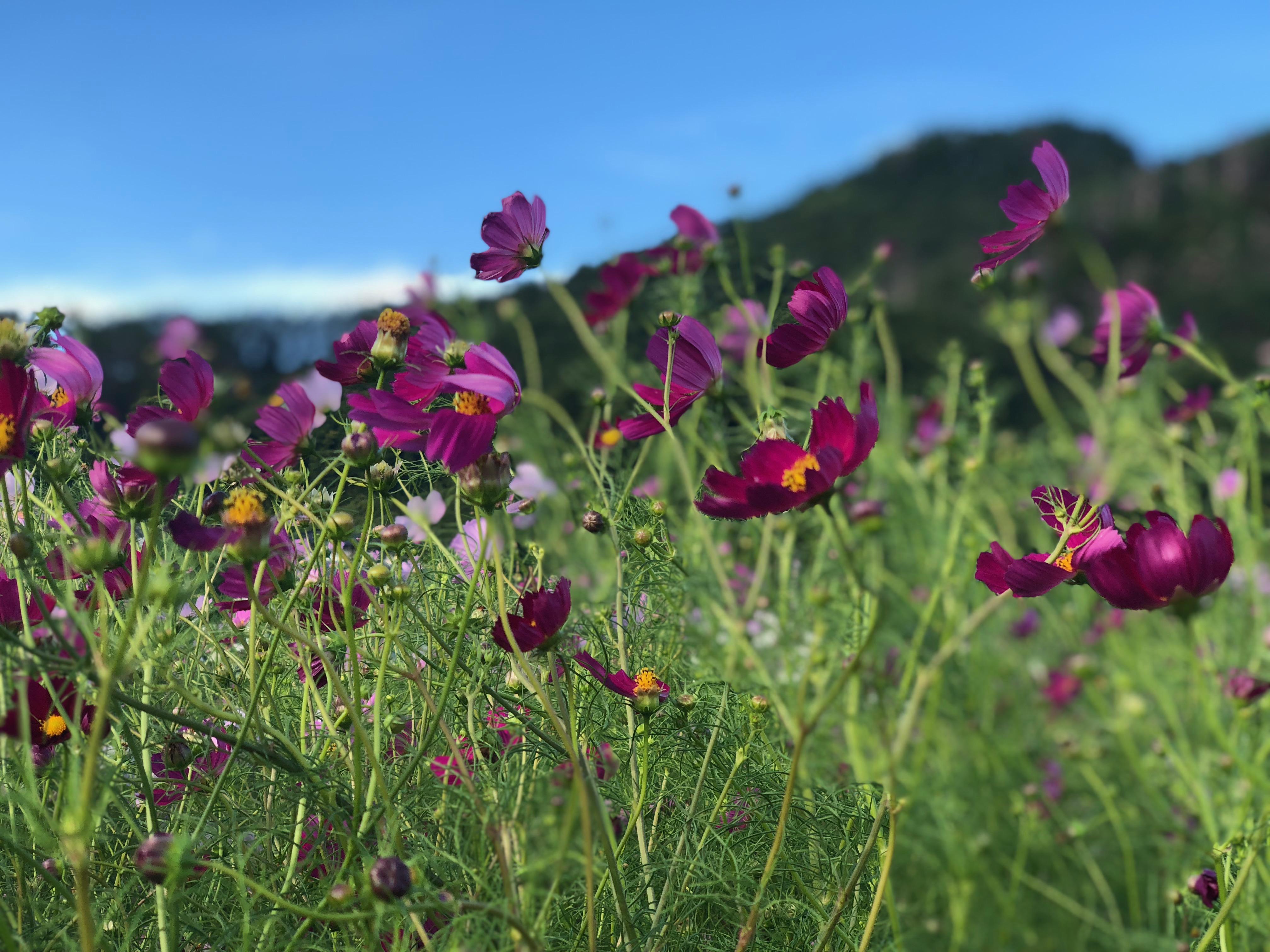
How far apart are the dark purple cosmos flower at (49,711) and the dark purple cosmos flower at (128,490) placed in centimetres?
9

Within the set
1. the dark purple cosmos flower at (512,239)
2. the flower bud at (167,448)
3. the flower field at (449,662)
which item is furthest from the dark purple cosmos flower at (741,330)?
the flower bud at (167,448)

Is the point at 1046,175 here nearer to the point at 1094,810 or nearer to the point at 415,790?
the point at 415,790

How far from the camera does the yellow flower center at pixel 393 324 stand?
22.1 inches

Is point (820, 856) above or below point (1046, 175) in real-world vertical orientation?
below

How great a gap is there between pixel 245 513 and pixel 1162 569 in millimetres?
436

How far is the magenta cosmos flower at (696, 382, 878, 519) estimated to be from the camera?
0.45 metres

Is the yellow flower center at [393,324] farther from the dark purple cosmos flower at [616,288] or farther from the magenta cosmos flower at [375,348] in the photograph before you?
the dark purple cosmos flower at [616,288]

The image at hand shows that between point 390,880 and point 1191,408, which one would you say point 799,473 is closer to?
point 390,880

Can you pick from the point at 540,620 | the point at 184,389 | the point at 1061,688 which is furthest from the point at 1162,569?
the point at 1061,688

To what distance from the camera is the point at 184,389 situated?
0.56m

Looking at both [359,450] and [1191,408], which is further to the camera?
[1191,408]

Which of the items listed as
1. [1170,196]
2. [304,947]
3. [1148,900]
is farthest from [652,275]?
[1170,196]

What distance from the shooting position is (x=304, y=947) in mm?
471

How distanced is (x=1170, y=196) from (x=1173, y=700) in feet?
28.2
